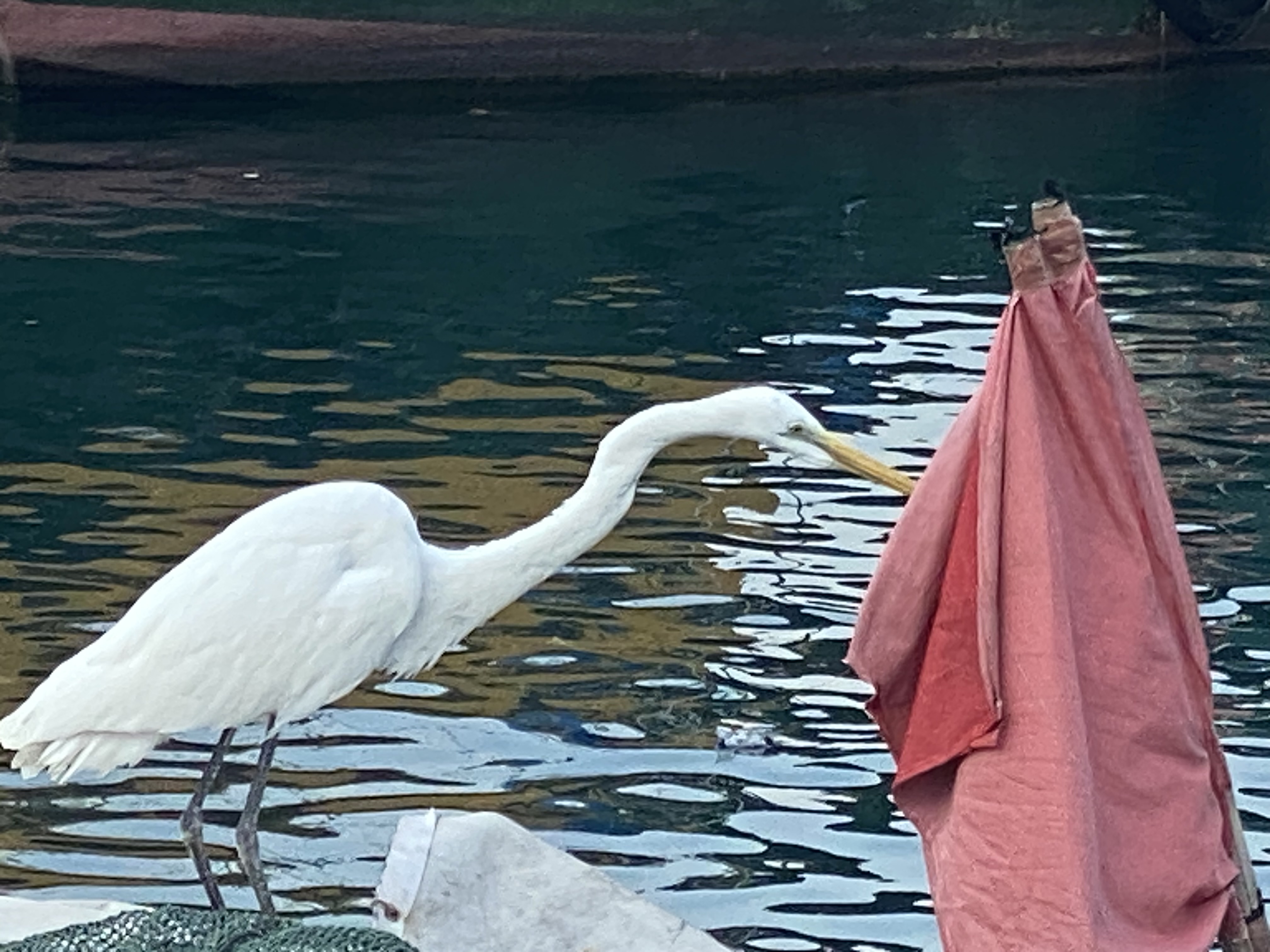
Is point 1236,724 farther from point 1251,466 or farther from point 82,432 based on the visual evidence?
point 82,432

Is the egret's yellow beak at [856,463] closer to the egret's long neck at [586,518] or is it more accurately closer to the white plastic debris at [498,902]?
the egret's long neck at [586,518]

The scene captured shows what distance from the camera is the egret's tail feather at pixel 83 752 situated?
6059 mm

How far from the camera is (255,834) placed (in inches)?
245

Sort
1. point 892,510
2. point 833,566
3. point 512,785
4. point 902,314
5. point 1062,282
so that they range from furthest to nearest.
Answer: point 902,314 → point 892,510 → point 833,566 → point 512,785 → point 1062,282

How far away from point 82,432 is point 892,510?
14.0 feet

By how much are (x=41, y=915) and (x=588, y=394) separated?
7.28m

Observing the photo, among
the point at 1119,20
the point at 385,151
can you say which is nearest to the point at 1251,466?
the point at 385,151

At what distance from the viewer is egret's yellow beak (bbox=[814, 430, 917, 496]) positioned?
20.5ft

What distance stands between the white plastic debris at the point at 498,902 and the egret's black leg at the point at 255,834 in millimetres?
630

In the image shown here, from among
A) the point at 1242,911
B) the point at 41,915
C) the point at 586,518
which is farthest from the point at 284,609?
the point at 1242,911

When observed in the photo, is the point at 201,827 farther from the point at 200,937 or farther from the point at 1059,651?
the point at 1059,651

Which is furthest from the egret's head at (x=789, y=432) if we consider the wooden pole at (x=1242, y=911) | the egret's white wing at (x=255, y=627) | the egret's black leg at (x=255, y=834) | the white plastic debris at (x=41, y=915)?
the white plastic debris at (x=41, y=915)

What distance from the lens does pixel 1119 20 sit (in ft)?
85.7

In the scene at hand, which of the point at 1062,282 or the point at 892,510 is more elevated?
the point at 1062,282
